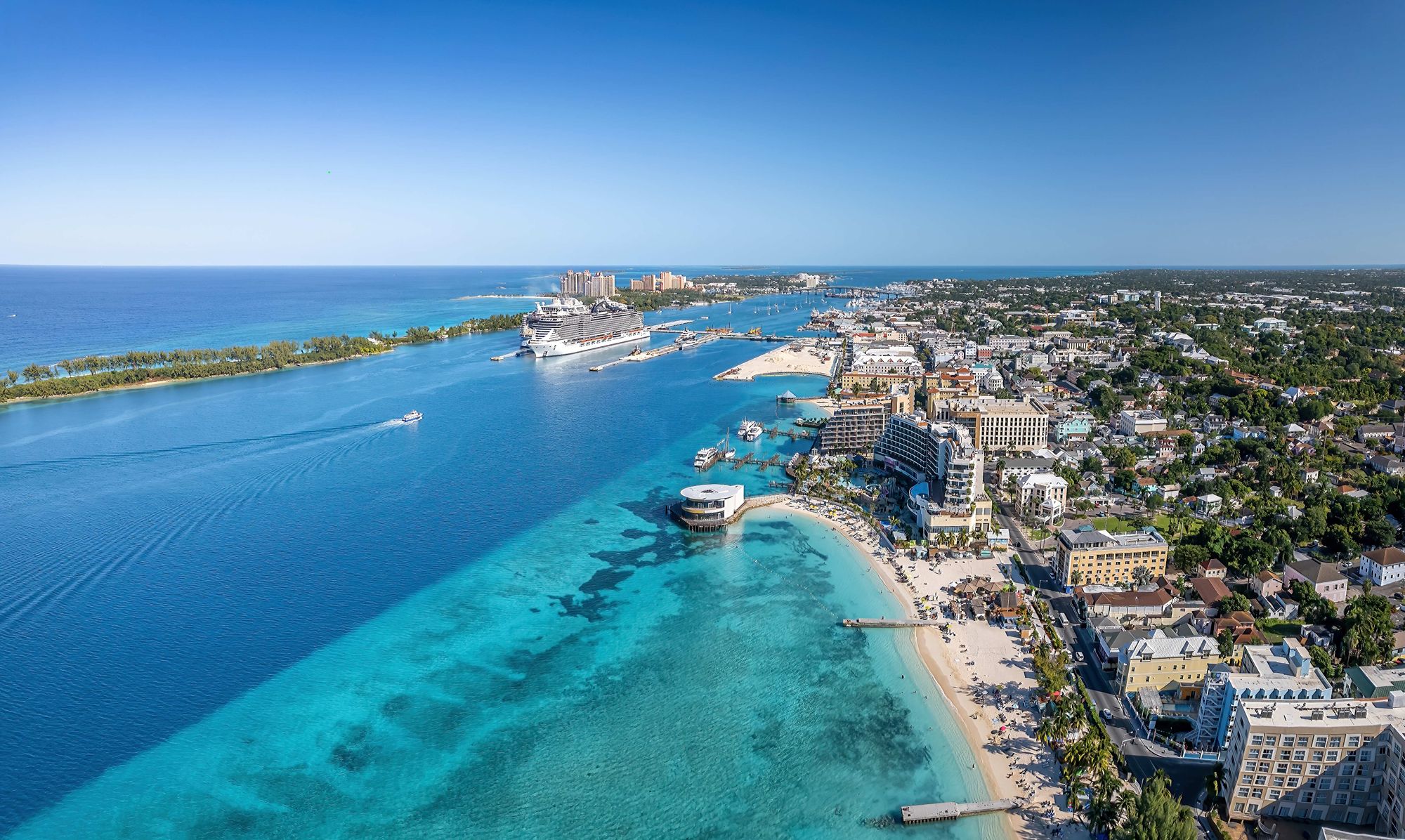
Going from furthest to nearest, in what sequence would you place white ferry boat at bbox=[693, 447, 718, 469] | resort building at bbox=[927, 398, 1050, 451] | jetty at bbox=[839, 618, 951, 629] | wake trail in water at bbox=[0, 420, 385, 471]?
resort building at bbox=[927, 398, 1050, 451] < white ferry boat at bbox=[693, 447, 718, 469] < wake trail in water at bbox=[0, 420, 385, 471] < jetty at bbox=[839, 618, 951, 629]

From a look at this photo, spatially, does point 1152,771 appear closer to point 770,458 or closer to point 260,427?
point 770,458

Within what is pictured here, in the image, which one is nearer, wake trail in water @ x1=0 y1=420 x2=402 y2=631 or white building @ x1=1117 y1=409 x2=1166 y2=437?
wake trail in water @ x1=0 y1=420 x2=402 y2=631

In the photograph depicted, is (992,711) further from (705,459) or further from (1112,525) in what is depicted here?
(705,459)

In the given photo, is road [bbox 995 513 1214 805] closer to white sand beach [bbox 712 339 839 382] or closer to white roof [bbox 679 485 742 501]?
white roof [bbox 679 485 742 501]

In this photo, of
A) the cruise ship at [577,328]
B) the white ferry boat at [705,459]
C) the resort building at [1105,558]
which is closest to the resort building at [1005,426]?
the white ferry boat at [705,459]

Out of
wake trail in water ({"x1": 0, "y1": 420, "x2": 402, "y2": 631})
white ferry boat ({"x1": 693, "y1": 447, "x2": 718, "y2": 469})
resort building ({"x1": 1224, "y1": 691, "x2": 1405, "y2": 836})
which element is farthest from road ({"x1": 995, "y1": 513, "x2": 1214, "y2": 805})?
wake trail in water ({"x1": 0, "y1": 420, "x2": 402, "y2": 631})
